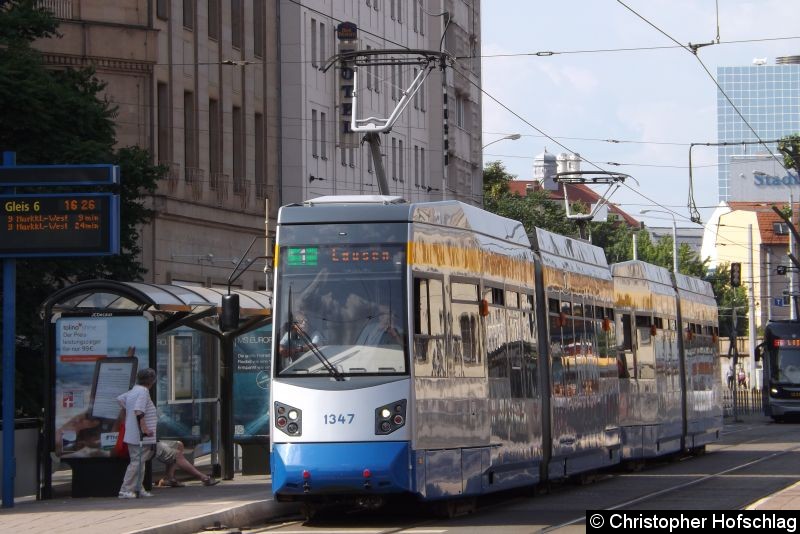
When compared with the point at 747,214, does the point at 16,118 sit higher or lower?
lower

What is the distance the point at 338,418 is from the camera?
1755 centimetres

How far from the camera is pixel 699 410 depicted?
35.3 m

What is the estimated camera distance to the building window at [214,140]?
47.3 metres

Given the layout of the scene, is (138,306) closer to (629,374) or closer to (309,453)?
(309,453)

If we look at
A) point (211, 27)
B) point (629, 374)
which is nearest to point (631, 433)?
point (629, 374)

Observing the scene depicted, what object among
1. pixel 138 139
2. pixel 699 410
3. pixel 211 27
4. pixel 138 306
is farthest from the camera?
pixel 211 27

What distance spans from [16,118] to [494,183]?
70303mm

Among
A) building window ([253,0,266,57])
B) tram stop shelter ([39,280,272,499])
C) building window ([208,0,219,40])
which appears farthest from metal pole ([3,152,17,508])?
building window ([253,0,266,57])

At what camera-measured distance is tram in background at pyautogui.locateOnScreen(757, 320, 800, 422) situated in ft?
197

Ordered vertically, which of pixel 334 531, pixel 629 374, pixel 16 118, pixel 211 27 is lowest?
pixel 334 531

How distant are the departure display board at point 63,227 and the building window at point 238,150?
28226 millimetres

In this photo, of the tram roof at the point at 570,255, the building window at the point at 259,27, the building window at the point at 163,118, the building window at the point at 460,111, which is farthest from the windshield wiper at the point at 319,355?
the building window at the point at 460,111

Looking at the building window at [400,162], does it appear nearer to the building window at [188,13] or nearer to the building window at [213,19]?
the building window at [213,19]

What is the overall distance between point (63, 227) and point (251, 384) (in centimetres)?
534
